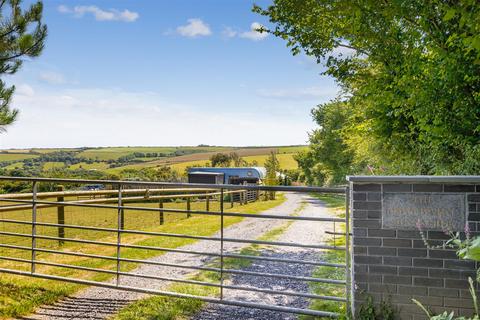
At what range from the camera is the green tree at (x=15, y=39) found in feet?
25.0

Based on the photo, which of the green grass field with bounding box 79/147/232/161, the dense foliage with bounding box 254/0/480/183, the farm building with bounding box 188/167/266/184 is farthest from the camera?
the green grass field with bounding box 79/147/232/161

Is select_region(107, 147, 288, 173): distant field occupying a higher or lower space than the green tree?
lower

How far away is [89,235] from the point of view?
28.4 ft

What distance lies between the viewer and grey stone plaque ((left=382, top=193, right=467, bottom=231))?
2.86m

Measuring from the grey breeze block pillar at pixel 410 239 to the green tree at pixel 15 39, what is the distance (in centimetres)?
735

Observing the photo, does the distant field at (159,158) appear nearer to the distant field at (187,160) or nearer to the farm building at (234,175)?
the distant field at (187,160)

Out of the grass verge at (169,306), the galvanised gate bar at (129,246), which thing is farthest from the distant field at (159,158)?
the grass verge at (169,306)

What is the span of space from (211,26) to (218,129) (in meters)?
16.7

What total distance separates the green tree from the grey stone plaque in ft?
24.8

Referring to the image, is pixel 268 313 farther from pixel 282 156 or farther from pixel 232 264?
pixel 282 156

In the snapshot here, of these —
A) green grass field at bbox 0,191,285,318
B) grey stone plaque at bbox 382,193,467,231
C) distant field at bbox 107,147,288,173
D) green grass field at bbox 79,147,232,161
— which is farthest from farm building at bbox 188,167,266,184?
grey stone plaque at bbox 382,193,467,231

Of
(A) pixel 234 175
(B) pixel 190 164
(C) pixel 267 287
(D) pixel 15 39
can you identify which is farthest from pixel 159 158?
(C) pixel 267 287

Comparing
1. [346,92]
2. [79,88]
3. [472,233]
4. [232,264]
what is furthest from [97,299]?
[79,88]

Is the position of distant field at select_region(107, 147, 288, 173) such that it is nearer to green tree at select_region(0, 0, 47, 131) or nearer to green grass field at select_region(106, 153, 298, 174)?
green grass field at select_region(106, 153, 298, 174)
